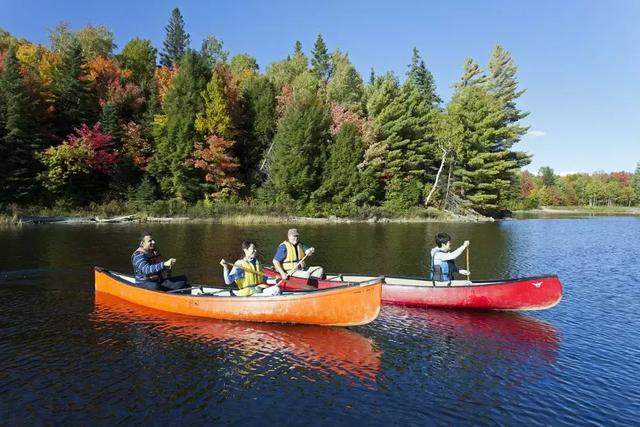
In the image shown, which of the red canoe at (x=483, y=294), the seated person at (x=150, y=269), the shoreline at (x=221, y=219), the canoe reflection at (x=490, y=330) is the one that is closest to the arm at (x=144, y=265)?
the seated person at (x=150, y=269)

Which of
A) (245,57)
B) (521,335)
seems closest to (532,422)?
(521,335)

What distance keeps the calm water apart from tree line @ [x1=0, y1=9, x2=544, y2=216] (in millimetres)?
30642

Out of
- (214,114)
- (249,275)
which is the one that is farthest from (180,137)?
(249,275)

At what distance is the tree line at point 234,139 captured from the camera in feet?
141

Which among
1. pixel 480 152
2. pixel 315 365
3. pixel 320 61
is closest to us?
pixel 315 365

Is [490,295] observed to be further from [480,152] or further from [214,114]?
[480,152]

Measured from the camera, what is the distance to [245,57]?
8188cm

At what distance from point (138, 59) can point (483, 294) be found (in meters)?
63.3

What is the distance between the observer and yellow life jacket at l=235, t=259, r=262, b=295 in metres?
12.1

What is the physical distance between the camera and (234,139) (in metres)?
51.8

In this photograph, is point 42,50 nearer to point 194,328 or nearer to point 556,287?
point 194,328

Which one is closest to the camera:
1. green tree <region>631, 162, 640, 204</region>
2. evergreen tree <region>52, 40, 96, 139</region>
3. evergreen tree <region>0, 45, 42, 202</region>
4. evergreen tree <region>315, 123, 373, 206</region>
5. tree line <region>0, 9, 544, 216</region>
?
evergreen tree <region>0, 45, 42, 202</region>

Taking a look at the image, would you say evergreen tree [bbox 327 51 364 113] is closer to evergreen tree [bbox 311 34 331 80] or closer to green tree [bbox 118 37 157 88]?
evergreen tree [bbox 311 34 331 80]

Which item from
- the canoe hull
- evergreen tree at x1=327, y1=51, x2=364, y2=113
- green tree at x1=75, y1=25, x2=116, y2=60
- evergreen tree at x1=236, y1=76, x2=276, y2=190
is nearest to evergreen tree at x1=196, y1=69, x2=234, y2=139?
evergreen tree at x1=236, y1=76, x2=276, y2=190
